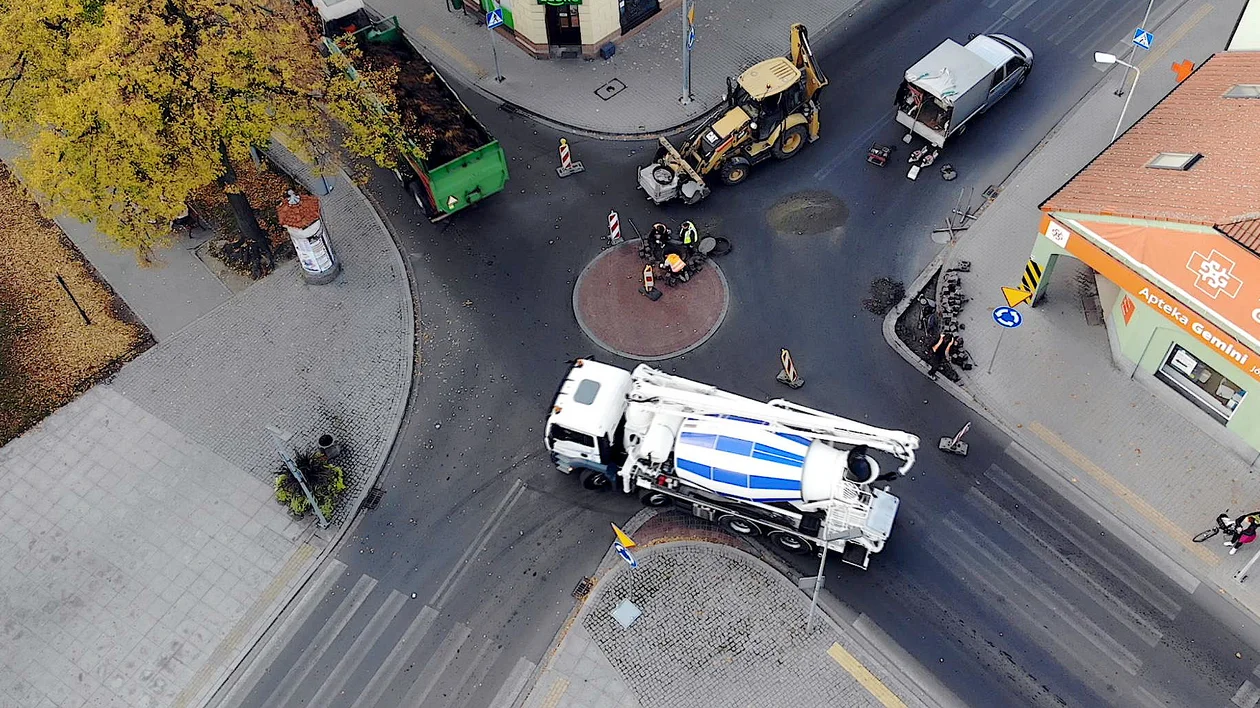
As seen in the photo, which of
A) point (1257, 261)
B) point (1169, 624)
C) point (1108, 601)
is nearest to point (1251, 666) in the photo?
point (1169, 624)

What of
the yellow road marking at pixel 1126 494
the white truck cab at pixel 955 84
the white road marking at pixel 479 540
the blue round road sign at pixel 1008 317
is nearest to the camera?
the yellow road marking at pixel 1126 494

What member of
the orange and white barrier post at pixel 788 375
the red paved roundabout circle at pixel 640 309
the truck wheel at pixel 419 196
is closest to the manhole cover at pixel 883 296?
the orange and white barrier post at pixel 788 375

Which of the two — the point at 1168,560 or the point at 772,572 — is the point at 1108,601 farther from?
the point at 772,572

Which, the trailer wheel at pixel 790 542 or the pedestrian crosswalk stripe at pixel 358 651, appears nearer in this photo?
the pedestrian crosswalk stripe at pixel 358 651

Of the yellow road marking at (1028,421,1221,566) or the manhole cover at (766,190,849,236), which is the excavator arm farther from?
the yellow road marking at (1028,421,1221,566)

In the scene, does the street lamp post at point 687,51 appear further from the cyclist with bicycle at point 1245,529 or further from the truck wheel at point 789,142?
A: the cyclist with bicycle at point 1245,529

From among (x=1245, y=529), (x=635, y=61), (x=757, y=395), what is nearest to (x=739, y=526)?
(x=757, y=395)

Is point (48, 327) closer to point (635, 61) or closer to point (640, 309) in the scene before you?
point (640, 309)
